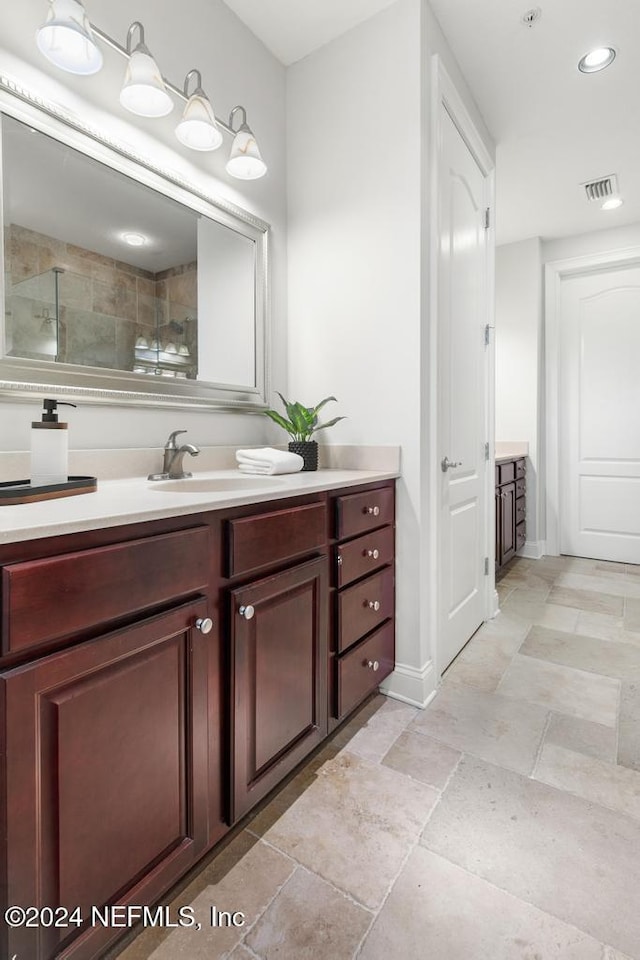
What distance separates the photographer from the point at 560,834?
122 centimetres

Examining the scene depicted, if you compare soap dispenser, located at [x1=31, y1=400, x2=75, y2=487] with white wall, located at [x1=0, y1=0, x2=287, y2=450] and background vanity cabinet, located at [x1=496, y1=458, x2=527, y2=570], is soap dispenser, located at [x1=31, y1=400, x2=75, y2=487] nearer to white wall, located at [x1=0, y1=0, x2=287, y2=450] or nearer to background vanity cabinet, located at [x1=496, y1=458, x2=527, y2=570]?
white wall, located at [x1=0, y1=0, x2=287, y2=450]

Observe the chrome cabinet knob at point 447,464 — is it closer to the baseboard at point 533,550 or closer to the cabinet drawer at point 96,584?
the cabinet drawer at point 96,584

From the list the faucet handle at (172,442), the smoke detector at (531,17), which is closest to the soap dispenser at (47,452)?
the faucet handle at (172,442)

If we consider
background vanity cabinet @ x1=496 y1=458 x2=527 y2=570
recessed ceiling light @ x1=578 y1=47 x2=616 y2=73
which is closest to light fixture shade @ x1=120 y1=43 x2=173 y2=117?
recessed ceiling light @ x1=578 y1=47 x2=616 y2=73

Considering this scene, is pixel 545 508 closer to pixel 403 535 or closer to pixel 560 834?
pixel 403 535

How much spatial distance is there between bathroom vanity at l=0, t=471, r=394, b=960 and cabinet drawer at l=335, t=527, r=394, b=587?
0.36 ft

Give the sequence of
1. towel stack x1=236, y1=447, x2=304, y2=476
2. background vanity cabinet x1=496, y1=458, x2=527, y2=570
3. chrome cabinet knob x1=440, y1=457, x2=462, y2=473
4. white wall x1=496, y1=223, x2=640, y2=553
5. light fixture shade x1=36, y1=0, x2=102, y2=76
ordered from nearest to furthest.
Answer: light fixture shade x1=36, y1=0, x2=102, y2=76
towel stack x1=236, y1=447, x2=304, y2=476
chrome cabinet knob x1=440, y1=457, x2=462, y2=473
background vanity cabinet x1=496, y1=458, x2=527, y2=570
white wall x1=496, y1=223, x2=640, y2=553

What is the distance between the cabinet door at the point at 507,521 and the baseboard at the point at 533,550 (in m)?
0.42

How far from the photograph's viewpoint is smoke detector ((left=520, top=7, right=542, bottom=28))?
6.00 ft

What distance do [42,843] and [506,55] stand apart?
2.96 m

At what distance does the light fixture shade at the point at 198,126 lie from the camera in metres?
1.48

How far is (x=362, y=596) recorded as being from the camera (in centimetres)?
160

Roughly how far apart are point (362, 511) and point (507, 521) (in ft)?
7.04

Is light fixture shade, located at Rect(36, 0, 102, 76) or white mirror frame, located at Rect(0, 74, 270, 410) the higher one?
light fixture shade, located at Rect(36, 0, 102, 76)
